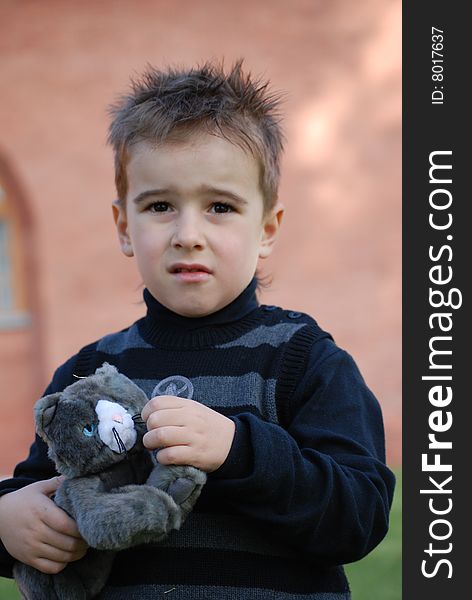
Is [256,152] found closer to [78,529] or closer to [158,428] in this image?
[158,428]

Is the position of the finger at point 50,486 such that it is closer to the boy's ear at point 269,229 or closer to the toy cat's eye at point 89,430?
the toy cat's eye at point 89,430

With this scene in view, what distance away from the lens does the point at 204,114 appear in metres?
1.68

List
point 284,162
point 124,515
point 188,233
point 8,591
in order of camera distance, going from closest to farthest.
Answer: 1. point 124,515
2. point 188,233
3. point 8,591
4. point 284,162

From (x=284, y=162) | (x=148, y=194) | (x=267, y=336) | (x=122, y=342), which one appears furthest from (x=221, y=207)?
(x=284, y=162)

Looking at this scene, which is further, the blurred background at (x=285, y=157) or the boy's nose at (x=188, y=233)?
the blurred background at (x=285, y=157)

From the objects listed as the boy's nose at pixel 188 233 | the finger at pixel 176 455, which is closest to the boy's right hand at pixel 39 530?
the finger at pixel 176 455

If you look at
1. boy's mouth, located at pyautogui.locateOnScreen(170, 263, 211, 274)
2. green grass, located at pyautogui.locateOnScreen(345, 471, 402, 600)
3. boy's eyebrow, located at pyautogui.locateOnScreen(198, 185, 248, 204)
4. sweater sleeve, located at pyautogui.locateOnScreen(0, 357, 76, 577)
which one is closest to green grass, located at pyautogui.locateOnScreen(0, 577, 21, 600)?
green grass, located at pyautogui.locateOnScreen(345, 471, 402, 600)

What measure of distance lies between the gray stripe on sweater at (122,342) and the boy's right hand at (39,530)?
321 millimetres

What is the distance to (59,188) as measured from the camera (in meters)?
6.38

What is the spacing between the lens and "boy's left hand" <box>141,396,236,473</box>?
4.29ft

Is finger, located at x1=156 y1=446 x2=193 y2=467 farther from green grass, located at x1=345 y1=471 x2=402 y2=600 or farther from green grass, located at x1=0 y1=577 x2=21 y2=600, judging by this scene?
green grass, located at x1=0 y1=577 x2=21 y2=600

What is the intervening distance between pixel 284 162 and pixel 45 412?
5225 mm

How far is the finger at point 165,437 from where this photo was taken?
4.27ft

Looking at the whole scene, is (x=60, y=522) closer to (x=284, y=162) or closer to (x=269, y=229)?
(x=269, y=229)
